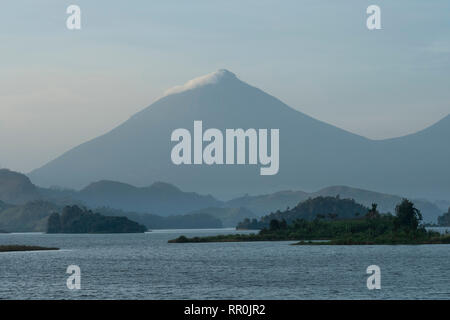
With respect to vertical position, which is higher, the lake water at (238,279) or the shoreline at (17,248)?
the shoreline at (17,248)

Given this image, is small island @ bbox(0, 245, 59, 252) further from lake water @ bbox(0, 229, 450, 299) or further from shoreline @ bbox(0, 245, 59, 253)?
lake water @ bbox(0, 229, 450, 299)

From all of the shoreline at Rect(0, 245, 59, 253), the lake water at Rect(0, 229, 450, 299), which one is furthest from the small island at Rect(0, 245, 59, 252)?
the lake water at Rect(0, 229, 450, 299)

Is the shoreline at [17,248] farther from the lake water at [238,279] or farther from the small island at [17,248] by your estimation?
the lake water at [238,279]

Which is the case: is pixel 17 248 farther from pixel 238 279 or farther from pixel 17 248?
pixel 238 279

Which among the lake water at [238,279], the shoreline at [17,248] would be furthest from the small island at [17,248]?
the lake water at [238,279]

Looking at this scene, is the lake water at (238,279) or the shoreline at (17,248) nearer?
the lake water at (238,279)

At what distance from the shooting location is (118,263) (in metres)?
144

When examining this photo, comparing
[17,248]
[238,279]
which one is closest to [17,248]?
[17,248]

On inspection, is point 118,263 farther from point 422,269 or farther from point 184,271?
point 422,269

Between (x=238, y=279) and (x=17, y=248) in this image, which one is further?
(x=17, y=248)

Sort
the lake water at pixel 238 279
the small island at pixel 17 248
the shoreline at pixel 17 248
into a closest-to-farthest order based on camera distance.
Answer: the lake water at pixel 238 279 → the small island at pixel 17 248 → the shoreline at pixel 17 248

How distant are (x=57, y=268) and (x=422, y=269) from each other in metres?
57.0
